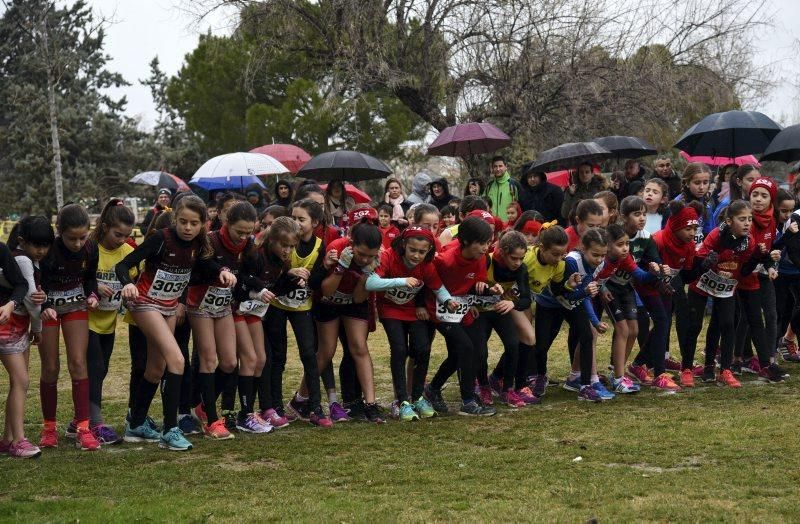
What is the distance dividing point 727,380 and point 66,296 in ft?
18.3

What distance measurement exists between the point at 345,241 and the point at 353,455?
1901 mm

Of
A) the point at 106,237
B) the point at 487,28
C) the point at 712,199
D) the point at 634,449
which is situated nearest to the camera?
the point at 634,449

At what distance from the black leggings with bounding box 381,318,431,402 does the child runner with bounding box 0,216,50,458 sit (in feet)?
8.58

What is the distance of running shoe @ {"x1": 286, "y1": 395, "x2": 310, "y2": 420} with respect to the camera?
8117 mm

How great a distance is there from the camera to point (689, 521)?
15.3ft

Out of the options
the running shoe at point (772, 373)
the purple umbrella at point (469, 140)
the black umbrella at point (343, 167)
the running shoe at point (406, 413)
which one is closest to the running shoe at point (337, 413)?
the running shoe at point (406, 413)

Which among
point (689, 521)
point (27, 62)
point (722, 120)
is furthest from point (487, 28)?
point (27, 62)

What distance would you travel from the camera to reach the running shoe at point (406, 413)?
7.76m

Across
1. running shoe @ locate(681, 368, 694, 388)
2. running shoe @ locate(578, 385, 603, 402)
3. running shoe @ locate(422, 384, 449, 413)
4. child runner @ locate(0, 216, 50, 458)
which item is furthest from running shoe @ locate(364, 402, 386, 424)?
running shoe @ locate(681, 368, 694, 388)

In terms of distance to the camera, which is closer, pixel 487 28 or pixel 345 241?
pixel 345 241

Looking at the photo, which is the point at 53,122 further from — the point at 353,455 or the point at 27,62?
the point at 353,455

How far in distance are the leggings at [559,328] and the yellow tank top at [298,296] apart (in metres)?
2.00

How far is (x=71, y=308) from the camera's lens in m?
7.07

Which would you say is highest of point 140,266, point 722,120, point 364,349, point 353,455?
point 722,120
